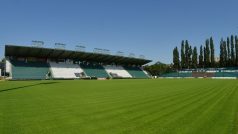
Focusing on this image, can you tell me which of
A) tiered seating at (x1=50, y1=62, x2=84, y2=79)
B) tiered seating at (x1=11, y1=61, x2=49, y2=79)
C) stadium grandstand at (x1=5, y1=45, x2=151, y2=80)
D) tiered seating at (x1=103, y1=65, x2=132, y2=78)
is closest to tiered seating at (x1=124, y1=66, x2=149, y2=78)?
stadium grandstand at (x1=5, y1=45, x2=151, y2=80)

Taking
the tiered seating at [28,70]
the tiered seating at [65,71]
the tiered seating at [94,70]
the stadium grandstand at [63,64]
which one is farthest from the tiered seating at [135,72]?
the tiered seating at [28,70]

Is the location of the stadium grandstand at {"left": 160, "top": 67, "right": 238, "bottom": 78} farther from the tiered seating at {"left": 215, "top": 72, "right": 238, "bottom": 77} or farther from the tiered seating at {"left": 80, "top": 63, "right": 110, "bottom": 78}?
the tiered seating at {"left": 80, "top": 63, "right": 110, "bottom": 78}

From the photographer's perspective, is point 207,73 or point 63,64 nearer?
point 63,64

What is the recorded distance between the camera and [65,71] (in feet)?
245

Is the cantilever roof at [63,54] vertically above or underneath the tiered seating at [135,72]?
above

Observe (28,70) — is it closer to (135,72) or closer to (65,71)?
(65,71)

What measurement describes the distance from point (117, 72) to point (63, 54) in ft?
67.3

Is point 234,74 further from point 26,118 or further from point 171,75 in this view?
point 26,118

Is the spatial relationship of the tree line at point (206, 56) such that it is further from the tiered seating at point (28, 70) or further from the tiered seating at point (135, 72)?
the tiered seating at point (28, 70)

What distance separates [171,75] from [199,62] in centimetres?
1250

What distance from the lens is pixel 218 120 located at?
29.8 feet

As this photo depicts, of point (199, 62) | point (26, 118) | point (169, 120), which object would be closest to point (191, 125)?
point (169, 120)

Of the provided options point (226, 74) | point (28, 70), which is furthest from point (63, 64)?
point (226, 74)

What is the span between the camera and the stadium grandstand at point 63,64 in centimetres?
6600
